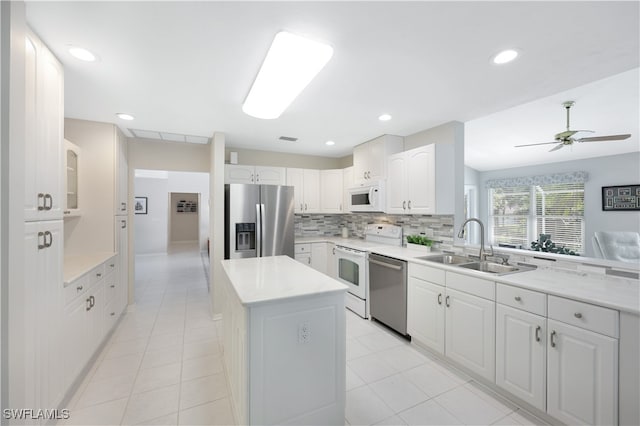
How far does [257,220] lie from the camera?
354 cm

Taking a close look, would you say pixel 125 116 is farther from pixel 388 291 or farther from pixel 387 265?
pixel 388 291

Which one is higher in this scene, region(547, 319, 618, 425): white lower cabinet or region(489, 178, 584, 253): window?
region(489, 178, 584, 253): window

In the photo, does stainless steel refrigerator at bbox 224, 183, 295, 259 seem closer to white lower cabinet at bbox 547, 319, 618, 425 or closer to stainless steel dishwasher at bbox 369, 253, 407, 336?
stainless steel dishwasher at bbox 369, 253, 407, 336

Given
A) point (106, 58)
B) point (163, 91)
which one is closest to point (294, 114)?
point (163, 91)

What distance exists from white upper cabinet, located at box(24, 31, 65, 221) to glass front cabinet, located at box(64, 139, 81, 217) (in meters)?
0.93

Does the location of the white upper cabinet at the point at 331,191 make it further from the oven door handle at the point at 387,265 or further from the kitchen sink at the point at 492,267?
the kitchen sink at the point at 492,267

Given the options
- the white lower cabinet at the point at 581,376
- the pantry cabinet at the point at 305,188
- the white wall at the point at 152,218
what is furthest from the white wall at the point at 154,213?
the white lower cabinet at the point at 581,376

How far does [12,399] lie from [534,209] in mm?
8007

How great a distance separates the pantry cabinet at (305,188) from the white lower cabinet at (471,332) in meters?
2.67

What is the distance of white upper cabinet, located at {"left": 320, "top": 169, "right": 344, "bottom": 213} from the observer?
4.50 metres

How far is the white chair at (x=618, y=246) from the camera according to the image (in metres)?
3.79

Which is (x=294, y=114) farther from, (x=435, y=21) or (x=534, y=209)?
(x=534, y=209)

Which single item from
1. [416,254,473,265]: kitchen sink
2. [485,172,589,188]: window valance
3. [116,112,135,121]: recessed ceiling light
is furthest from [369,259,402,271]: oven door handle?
[485,172,589,188]: window valance

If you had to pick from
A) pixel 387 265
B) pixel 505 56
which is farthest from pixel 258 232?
pixel 505 56
